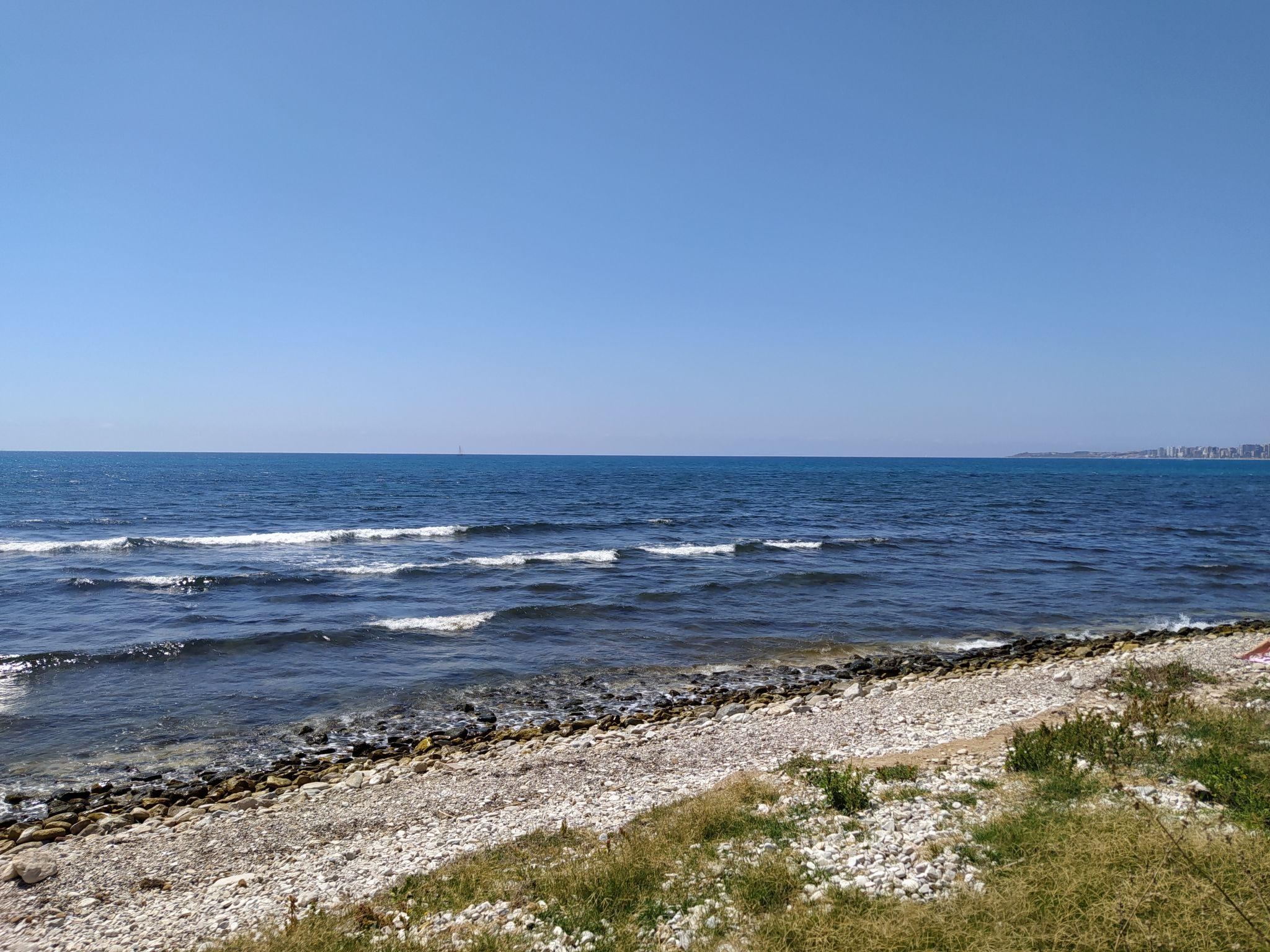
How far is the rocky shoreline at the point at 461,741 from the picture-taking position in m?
10.4

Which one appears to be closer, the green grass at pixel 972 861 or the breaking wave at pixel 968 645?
the green grass at pixel 972 861

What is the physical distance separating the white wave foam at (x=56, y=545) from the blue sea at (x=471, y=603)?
192 millimetres

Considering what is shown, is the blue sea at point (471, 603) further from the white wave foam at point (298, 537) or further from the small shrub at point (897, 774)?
the small shrub at point (897, 774)

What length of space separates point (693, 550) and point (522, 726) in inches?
933

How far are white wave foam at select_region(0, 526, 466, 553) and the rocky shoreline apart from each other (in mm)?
29731

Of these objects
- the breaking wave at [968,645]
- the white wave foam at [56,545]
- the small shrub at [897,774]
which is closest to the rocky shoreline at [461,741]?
the breaking wave at [968,645]

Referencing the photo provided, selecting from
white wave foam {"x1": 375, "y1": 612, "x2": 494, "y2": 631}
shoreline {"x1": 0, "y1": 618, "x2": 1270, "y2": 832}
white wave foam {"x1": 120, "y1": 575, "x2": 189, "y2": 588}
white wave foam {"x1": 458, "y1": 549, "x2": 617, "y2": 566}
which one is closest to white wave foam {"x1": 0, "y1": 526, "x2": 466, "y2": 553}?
white wave foam {"x1": 458, "y1": 549, "x2": 617, "y2": 566}

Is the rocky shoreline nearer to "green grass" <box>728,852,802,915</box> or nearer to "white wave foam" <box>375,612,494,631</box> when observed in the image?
"white wave foam" <box>375,612,494,631</box>

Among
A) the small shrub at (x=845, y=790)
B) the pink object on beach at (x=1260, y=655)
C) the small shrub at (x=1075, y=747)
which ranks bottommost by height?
the pink object on beach at (x=1260, y=655)

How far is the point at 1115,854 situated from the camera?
5777 millimetres

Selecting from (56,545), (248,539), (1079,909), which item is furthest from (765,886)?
(56,545)

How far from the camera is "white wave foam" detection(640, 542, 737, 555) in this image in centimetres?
3638

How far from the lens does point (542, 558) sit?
3428 centimetres

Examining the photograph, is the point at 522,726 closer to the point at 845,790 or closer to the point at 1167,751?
the point at 845,790
